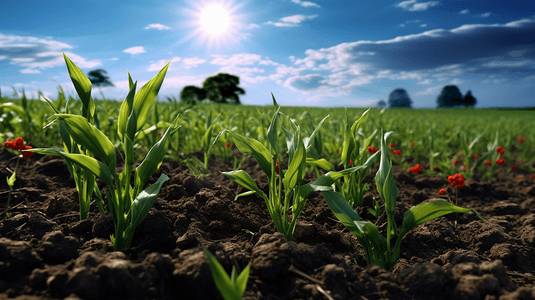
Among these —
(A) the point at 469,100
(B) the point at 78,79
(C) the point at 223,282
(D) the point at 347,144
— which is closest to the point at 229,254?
(C) the point at 223,282

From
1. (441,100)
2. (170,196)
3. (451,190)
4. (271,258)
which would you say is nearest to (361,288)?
(271,258)

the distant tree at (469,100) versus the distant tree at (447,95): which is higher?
the distant tree at (447,95)

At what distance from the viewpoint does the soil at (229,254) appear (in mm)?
1021

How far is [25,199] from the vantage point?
2041 mm

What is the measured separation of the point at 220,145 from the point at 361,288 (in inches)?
112

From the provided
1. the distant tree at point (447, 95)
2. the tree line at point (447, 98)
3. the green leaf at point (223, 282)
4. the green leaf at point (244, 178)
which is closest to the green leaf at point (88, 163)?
the green leaf at point (244, 178)

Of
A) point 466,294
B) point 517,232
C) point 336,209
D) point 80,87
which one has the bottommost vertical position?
point 517,232

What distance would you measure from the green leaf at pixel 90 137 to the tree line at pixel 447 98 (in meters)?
64.1

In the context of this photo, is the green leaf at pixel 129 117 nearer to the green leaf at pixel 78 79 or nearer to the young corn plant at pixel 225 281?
the green leaf at pixel 78 79

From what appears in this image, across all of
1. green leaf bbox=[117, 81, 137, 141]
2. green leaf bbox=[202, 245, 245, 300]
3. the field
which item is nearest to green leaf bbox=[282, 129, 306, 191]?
the field

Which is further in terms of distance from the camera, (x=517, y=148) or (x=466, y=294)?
(x=517, y=148)

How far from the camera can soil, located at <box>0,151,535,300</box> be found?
1021 millimetres

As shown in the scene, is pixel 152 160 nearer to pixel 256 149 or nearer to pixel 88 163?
pixel 88 163

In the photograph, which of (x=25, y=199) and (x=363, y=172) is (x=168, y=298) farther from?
(x=25, y=199)
